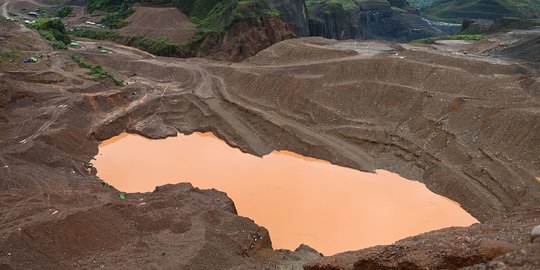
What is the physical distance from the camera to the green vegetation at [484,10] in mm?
80812

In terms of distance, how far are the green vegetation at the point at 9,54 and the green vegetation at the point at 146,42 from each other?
14759 mm

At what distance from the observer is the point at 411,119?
29.2m

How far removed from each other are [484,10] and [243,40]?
191 feet

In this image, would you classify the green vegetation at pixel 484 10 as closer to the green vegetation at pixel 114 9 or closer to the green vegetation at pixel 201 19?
the green vegetation at pixel 201 19

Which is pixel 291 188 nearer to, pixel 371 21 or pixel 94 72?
pixel 94 72

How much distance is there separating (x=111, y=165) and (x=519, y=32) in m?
42.0

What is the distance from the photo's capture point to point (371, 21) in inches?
3120

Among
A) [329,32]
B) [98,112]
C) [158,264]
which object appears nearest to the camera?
[158,264]

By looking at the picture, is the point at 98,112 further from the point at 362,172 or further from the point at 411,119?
the point at 411,119

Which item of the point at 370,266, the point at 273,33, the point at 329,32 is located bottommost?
the point at 329,32

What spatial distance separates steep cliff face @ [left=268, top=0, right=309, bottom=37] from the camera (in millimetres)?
56812

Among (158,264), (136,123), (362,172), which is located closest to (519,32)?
(362,172)

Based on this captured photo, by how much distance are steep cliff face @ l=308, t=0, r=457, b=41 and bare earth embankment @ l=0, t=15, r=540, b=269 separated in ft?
90.3

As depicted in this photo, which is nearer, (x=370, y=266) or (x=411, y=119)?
(x=370, y=266)
